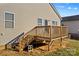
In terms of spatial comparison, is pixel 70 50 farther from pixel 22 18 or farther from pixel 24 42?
pixel 22 18

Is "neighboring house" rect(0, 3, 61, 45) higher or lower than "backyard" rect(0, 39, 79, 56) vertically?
higher

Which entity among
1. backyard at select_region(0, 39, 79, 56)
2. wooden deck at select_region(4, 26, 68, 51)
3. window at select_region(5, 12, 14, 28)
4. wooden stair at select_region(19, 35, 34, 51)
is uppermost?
window at select_region(5, 12, 14, 28)

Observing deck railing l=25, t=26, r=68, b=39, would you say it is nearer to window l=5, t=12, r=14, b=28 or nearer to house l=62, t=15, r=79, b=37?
house l=62, t=15, r=79, b=37

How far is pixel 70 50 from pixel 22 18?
1080 millimetres

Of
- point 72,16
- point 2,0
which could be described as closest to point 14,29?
point 2,0

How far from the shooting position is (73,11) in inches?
195

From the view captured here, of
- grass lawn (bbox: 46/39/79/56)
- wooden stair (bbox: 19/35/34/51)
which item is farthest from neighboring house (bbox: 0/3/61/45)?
grass lawn (bbox: 46/39/79/56)

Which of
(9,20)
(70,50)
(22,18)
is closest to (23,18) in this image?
(22,18)

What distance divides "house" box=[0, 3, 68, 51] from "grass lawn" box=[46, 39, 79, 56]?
45 centimetres

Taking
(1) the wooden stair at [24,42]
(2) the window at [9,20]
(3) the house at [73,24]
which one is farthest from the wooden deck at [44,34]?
(2) the window at [9,20]

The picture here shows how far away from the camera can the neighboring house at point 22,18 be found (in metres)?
4.96

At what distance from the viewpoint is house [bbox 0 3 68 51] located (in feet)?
16.3

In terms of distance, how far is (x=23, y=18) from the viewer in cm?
512

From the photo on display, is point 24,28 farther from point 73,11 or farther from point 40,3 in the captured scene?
point 73,11
